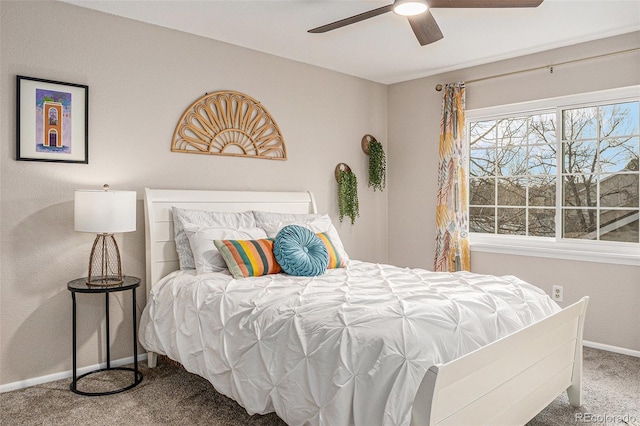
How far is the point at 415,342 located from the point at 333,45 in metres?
2.92

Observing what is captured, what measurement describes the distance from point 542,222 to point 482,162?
0.81 metres

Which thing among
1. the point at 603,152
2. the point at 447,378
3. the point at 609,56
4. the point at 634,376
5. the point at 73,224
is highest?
the point at 609,56

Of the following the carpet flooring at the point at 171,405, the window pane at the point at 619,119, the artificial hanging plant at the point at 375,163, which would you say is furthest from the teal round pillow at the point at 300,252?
the window pane at the point at 619,119

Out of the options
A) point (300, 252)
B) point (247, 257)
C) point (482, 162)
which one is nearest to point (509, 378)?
point (300, 252)

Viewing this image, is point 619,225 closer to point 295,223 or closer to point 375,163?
point 375,163

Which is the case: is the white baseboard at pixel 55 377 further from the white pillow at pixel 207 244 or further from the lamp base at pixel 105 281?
the white pillow at pixel 207 244

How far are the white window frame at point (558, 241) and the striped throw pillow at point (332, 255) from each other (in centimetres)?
167

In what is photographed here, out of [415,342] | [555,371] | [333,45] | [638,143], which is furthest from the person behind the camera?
[333,45]

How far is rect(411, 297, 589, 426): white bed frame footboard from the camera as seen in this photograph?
1721mm

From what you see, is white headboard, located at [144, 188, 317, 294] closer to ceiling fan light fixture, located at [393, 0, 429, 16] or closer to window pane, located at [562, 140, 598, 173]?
ceiling fan light fixture, located at [393, 0, 429, 16]

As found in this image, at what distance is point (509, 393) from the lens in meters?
2.16

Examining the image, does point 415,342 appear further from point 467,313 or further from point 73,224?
point 73,224

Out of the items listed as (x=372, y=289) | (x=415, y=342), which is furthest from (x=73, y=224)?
(x=415, y=342)

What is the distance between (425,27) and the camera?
2.84 metres
